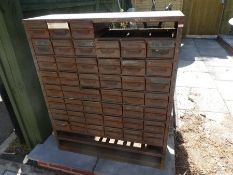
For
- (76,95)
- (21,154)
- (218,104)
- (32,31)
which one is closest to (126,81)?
(76,95)

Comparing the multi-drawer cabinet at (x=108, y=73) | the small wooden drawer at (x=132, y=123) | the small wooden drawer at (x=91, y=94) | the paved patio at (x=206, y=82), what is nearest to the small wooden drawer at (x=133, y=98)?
the multi-drawer cabinet at (x=108, y=73)

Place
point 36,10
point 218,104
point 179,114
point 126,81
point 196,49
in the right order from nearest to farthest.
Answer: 1. point 126,81
2. point 36,10
3. point 179,114
4. point 218,104
5. point 196,49

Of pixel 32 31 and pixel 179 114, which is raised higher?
pixel 32 31

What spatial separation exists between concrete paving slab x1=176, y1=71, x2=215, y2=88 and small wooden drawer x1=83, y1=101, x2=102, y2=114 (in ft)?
12.2

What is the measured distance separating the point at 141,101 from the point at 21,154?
2408mm

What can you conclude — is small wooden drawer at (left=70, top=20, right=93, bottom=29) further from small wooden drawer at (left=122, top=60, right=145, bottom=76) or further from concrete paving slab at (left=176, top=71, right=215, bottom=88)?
concrete paving slab at (left=176, top=71, right=215, bottom=88)

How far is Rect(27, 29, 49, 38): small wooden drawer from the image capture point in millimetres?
2535

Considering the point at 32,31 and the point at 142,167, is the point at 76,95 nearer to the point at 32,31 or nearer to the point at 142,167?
the point at 32,31

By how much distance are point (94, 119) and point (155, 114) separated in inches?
34.2

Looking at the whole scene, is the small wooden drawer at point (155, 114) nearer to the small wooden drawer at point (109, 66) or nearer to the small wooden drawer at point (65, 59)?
the small wooden drawer at point (109, 66)

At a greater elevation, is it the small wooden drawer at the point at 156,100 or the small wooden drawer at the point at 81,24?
the small wooden drawer at the point at 81,24

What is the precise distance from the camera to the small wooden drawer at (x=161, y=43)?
2.20 metres

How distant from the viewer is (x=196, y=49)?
9.27m

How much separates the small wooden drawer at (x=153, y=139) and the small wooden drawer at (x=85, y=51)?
1.29 m
